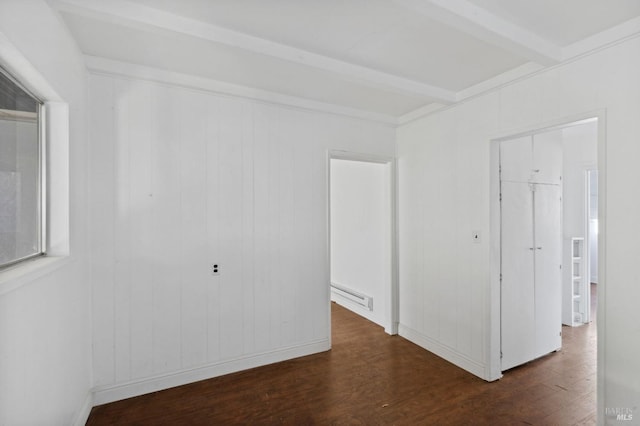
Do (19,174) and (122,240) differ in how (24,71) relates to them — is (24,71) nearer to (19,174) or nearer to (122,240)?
(19,174)

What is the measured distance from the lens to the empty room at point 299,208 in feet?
5.83

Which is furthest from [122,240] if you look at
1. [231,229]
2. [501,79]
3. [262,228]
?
[501,79]

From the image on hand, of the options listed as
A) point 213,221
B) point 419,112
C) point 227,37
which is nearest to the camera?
point 227,37

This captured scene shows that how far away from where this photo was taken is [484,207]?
287cm

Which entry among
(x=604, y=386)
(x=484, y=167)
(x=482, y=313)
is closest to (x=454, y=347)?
(x=482, y=313)

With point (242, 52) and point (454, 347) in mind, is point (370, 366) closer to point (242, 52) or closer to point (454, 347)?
point (454, 347)

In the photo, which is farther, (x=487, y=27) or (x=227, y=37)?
(x=227, y=37)

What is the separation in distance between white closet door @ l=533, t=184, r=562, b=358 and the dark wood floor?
0.25m

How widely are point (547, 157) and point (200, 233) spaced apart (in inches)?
144

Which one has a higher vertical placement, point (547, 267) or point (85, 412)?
point (547, 267)

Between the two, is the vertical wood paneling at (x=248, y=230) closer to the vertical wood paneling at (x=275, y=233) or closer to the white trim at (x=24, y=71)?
the vertical wood paneling at (x=275, y=233)

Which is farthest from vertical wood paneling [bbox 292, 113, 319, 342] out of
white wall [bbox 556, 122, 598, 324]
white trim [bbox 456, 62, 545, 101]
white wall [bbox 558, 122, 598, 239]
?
white wall [bbox 558, 122, 598, 239]

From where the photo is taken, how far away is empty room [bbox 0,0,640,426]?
1.78 meters

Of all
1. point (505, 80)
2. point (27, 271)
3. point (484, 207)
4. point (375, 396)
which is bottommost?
point (375, 396)
